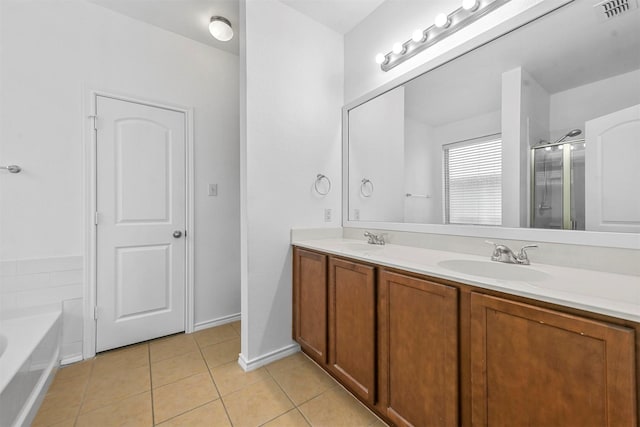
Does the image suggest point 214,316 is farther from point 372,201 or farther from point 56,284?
point 372,201

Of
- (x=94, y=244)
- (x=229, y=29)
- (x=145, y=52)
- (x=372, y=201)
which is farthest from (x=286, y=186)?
(x=145, y=52)

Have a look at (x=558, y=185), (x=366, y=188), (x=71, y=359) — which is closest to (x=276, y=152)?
(x=366, y=188)

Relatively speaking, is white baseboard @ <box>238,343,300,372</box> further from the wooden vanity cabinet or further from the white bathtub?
the white bathtub

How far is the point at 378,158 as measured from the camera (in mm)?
1999

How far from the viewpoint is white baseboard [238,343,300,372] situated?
5.65 feet

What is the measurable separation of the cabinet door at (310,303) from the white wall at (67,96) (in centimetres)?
101

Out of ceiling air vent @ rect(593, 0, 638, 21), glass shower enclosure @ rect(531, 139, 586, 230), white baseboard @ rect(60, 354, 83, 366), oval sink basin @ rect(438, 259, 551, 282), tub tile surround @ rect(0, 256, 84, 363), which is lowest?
white baseboard @ rect(60, 354, 83, 366)

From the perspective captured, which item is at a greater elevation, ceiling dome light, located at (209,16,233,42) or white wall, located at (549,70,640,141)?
ceiling dome light, located at (209,16,233,42)

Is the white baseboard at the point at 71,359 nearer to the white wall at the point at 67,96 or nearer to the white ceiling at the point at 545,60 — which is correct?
the white wall at the point at 67,96

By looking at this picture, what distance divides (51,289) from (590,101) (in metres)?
3.18

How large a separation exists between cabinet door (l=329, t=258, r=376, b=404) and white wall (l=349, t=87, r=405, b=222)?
665 mm

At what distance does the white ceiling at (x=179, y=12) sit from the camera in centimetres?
190

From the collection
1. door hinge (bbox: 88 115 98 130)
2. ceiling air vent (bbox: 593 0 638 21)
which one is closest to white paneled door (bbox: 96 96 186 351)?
door hinge (bbox: 88 115 98 130)

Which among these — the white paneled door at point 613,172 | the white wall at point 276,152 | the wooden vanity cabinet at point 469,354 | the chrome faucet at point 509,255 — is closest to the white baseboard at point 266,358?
the white wall at point 276,152
